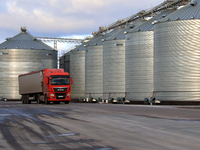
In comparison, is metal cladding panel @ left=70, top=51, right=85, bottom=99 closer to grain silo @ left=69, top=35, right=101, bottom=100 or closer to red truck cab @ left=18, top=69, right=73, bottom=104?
grain silo @ left=69, top=35, right=101, bottom=100

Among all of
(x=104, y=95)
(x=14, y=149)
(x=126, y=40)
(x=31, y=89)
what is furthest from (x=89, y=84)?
(x=14, y=149)

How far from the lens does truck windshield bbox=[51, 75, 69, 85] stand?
4928 centimetres

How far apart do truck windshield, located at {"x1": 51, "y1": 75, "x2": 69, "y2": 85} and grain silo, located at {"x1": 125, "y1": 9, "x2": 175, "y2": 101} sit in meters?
16.2

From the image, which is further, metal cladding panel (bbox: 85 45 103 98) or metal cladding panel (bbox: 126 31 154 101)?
metal cladding panel (bbox: 85 45 103 98)

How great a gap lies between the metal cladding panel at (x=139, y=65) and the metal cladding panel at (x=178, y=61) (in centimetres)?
641

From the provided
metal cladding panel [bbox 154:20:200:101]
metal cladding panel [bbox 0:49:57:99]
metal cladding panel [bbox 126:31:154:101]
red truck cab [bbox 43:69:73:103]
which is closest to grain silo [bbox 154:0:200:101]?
metal cladding panel [bbox 154:20:200:101]

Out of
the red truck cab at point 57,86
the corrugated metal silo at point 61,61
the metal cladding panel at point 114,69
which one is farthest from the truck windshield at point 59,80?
the corrugated metal silo at point 61,61

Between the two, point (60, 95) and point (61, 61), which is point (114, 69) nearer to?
point (60, 95)

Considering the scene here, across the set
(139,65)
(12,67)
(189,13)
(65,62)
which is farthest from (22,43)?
(189,13)

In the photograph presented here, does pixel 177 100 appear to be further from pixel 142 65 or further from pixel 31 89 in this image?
pixel 31 89

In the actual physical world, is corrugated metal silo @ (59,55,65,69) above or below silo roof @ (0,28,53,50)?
below

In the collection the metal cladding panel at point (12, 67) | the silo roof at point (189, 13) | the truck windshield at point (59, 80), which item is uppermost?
the silo roof at point (189, 13)

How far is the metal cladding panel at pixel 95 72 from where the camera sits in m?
81.4

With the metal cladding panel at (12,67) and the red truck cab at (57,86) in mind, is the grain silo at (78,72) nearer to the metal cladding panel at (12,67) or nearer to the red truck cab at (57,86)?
the metal cladding panel at (12,67)
